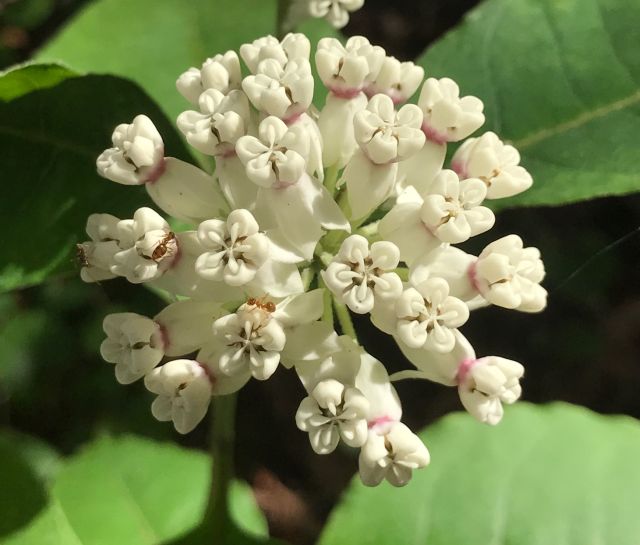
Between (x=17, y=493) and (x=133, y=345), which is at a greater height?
(x=133, y=345)

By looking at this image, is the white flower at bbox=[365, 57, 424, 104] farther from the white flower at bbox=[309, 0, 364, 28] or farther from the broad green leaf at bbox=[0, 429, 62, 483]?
the broad green leaf at bbox=[0, 429, 62, 483]

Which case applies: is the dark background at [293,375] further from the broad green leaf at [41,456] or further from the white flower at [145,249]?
the white flower at [145,249]

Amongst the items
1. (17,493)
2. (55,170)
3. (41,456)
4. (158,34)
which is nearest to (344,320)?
(55,170)

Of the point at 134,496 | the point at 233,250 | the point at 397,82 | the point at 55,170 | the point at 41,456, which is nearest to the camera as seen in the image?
the point at 233,250

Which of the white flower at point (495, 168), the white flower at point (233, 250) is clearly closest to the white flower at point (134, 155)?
the white flower at point (233, 250)

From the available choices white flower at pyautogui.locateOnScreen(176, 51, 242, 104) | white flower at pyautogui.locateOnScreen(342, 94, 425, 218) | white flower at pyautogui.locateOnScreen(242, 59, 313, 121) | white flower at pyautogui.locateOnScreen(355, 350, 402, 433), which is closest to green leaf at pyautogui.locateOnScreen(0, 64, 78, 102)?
white flower at pyautogui.locateOnScreen(176, 51, 242, 104)

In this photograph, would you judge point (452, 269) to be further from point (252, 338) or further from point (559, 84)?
point (559, 84)

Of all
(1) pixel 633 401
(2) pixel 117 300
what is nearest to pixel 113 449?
(2) pixel 117 300

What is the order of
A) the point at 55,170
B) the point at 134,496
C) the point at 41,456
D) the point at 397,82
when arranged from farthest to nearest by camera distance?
1. the point at 41,456
2. the point at 134,496
3. the point at 55,170
4. the point at 397,82
